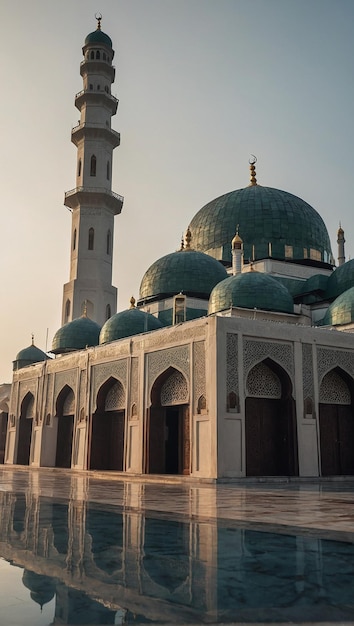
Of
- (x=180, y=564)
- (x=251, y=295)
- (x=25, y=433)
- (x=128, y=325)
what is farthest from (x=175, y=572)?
(x=25, y=433)

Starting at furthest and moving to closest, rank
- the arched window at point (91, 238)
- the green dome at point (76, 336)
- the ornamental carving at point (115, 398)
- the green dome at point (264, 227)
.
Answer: the arched window at point (91, 238) → the green dome at point (264, 227) → the green dome at point (76, 336) → the ornamental carving at point (115, 398)

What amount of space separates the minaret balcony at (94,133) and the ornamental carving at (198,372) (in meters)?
15.1

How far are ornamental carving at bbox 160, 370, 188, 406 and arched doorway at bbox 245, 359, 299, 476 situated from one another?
5.65 ft

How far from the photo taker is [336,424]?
1528cm

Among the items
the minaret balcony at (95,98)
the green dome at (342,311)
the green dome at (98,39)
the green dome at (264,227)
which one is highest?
the green dome at (98,39)

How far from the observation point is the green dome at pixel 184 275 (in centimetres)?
2091

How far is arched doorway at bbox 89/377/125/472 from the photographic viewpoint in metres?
17.6

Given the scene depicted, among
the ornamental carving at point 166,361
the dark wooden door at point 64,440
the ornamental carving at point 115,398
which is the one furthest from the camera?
the dark wooden door at point 64,440

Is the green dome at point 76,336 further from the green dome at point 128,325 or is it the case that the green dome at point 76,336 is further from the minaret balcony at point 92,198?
the minaret balcony at point 92,198

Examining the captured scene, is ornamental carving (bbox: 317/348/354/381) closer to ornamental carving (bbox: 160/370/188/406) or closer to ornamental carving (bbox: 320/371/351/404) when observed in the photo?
ornamental carving (bbox: 320/371/351/404)

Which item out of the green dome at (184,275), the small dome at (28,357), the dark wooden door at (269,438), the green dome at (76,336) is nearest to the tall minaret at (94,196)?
the green dome at (76,336)

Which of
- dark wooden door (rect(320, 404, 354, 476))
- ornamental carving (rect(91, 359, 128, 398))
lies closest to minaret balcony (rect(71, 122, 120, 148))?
ornamental carving (rect(91, 359, 128, 398))

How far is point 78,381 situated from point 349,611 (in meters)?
17.1

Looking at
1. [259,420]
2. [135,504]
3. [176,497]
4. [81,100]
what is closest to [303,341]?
[259,420]
